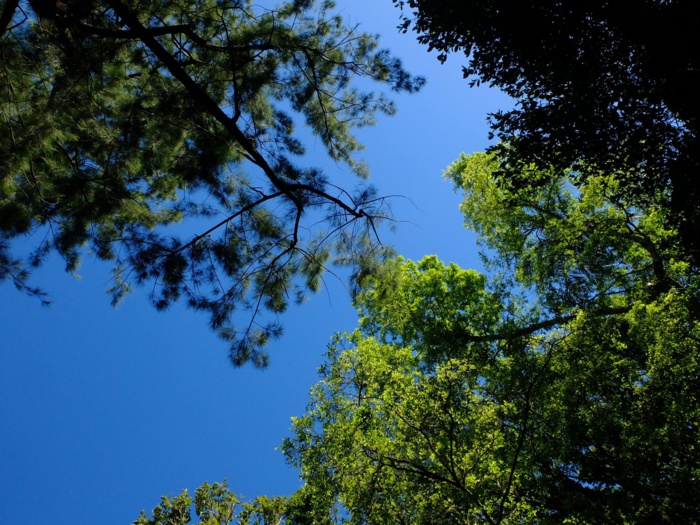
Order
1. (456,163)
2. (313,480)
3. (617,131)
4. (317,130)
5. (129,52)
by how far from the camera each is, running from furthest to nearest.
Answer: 1. (456,163)
2. (313,480)
3. (317,130)
4. (129,52)
5. (617,131)

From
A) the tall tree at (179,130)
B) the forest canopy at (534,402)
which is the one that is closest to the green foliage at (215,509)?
the forest canopy at (534,402)

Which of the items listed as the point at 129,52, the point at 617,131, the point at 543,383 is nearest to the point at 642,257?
the point at 543,383

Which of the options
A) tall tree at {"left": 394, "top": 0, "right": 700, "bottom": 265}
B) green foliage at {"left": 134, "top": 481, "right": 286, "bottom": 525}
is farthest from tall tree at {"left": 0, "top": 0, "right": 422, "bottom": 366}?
green foliage at {"left": 134, "top": 481, "right": 286, "bottom": 525}

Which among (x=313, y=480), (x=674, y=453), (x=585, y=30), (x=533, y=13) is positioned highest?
(x=533, y=13)

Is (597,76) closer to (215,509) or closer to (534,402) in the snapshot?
(534,402)

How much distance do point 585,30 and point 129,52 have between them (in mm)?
5986

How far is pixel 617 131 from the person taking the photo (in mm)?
4734

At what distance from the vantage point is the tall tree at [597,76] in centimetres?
409

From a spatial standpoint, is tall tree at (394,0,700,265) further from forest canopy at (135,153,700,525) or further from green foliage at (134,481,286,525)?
green foliage at (134,481,286,525)

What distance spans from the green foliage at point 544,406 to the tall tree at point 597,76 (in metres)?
1.05

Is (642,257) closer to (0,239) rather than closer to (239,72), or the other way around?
(239,72)

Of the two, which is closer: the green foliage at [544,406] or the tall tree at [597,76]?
the tall tree at [597,76]

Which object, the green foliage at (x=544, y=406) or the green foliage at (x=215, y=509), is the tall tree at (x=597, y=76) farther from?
the green foliage at (x=215, y=509)

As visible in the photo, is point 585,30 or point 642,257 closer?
point 585,30
